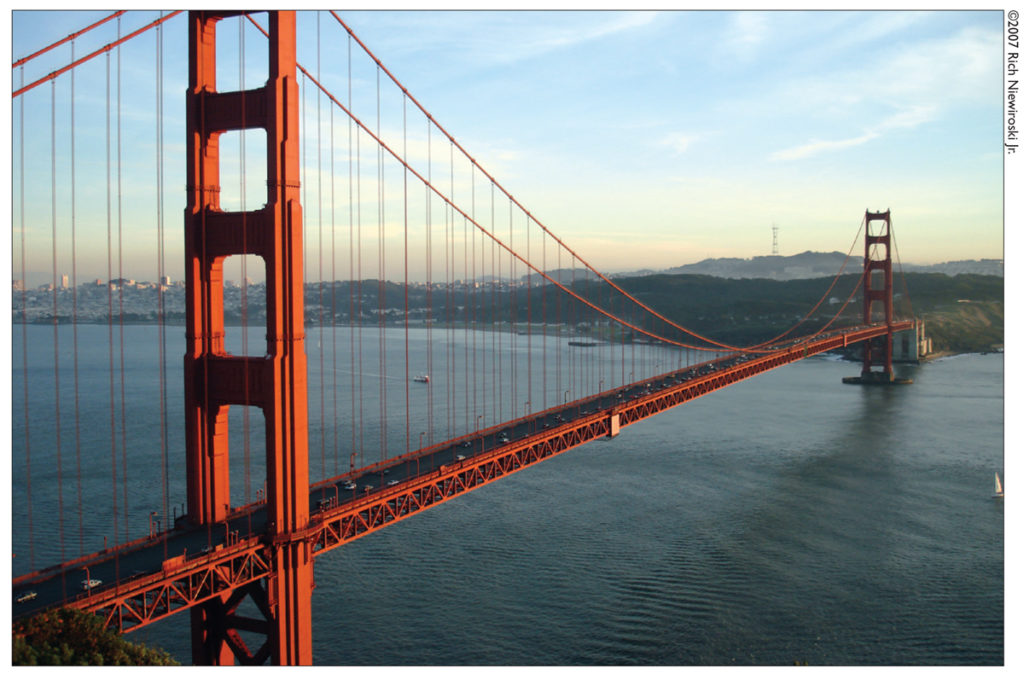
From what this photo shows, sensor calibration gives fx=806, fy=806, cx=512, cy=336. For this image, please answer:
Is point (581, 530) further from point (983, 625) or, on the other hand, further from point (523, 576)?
point (983, 625)

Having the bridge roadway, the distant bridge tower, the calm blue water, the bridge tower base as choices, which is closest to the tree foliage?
the bridge roadway

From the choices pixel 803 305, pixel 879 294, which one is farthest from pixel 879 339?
pixel 803 305

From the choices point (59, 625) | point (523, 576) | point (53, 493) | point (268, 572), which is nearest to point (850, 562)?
point (523, 576)

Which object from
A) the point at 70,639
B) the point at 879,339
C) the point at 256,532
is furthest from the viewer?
the point at 879,339

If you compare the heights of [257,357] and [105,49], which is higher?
[105,49]

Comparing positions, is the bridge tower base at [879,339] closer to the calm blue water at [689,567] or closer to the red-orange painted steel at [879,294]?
the red-orange painted steel at [879,294]

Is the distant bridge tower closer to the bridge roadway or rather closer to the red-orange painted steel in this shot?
the bridge roadway

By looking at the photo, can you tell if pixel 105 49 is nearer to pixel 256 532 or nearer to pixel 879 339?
pixel 256 532
